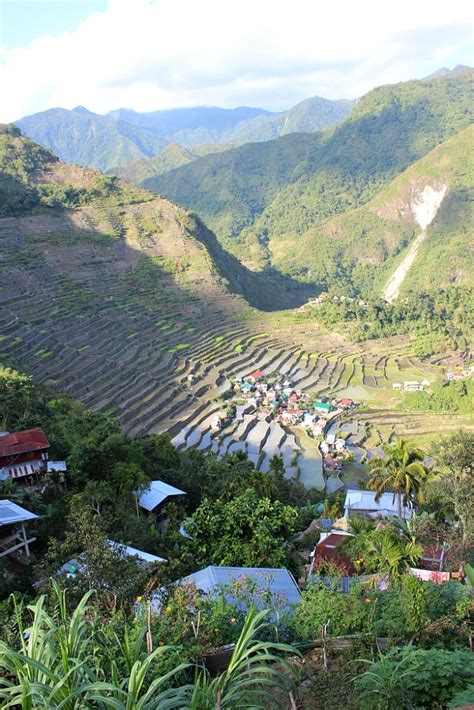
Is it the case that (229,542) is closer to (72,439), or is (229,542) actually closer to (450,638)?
(450,638)

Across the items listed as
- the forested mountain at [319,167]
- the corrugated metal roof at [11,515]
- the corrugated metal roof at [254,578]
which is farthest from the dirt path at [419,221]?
the corrugated metal roof at [11,515]

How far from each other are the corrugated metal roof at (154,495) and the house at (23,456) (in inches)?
83.9

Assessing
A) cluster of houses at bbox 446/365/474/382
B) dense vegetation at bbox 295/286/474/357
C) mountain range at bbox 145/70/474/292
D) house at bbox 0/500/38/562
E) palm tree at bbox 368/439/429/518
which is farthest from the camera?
mountain range at bbox 145/70/474/292

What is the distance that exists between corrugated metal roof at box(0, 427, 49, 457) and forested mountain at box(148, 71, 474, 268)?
90.8m

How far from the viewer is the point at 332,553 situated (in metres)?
9.72

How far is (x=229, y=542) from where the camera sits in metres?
9.73

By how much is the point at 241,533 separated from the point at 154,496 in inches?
136

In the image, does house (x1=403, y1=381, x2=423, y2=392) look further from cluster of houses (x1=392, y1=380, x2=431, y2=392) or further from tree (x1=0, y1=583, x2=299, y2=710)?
tree (x1=0, y1=583, x2=299, y2=710)

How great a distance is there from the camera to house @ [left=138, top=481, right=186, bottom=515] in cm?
1241

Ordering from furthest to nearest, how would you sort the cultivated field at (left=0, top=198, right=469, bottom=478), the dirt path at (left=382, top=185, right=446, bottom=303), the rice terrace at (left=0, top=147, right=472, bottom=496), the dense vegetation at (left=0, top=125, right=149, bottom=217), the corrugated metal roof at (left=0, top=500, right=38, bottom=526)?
1. the dirt path at (left=382, top=185, right=446, bottom=303)
2. the dense vegetation at (left=0, top=125, right=149, bottom=217)
3. the cultivated field at (left=0, top=198, right=469, bottom=478)
4. the rice terrace at (left=0, top=147, right=472, bottom=496)
5. the corrugated metal roof at (left=0, top=500, right=38, bottom=526)

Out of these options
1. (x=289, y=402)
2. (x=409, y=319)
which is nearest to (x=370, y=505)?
(x=289, y=402)

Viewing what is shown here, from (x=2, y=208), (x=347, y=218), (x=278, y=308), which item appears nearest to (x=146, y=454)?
(x=2, y=208)

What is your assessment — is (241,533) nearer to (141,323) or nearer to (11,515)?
(11,515)

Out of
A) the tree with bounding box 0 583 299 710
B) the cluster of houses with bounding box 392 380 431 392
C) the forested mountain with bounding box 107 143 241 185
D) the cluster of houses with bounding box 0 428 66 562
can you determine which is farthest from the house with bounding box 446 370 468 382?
the forested mountain with bounding box 107 143 241 185
